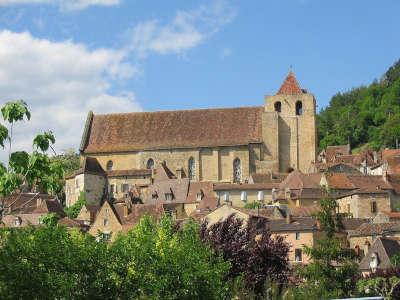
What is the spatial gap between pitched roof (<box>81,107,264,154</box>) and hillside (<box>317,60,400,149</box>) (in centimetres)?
5925

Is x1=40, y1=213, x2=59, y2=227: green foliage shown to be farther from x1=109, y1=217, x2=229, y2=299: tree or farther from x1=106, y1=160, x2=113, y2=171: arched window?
x1=106, y1=160, x2=113, y2=171: arched window

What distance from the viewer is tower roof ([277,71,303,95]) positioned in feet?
324

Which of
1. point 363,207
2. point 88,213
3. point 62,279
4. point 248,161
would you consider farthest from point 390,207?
point 62,279

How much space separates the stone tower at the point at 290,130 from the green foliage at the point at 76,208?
18353 millimetres

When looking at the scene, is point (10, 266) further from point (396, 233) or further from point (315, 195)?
point (315, 195)

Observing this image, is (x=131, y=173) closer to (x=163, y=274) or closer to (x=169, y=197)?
(x=169, y=197)

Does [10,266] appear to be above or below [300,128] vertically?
below

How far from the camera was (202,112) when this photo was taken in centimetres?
10231

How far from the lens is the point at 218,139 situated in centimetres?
9606

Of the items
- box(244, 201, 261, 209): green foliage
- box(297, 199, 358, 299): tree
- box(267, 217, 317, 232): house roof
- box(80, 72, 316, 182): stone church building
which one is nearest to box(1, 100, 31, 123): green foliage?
box(297, 199, 358, 299): tree

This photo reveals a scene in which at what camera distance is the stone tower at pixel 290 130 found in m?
93.6

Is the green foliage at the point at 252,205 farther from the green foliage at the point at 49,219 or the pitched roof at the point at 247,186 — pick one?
the green foliage at the point at 49,219

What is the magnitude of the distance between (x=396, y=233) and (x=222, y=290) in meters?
36.7

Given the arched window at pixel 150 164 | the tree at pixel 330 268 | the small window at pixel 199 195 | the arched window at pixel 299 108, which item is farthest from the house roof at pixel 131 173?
the tree at pixel 330 268
